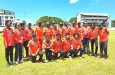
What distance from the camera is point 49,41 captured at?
1525cm

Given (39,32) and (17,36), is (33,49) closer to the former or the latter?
(17,36)

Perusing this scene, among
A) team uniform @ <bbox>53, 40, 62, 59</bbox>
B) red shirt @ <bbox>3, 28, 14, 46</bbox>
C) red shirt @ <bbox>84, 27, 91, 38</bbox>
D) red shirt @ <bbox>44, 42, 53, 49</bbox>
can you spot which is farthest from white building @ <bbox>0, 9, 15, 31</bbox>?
red shirt @ <bbox>3, 28, 14, 46</bbox>

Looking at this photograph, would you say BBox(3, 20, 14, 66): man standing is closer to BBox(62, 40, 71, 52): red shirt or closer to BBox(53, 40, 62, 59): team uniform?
BBox(53, 40, 62, 59): team uniform

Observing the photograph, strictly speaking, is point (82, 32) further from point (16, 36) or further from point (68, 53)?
point (16, 36)

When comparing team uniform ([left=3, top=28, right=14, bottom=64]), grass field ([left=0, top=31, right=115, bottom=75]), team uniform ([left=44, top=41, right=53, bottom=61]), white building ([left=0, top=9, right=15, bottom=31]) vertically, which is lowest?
grass field ([left=0, top=31, right=115, bottom=75])

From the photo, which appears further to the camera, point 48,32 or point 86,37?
point 48,32

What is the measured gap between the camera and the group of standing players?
1409 centimetres

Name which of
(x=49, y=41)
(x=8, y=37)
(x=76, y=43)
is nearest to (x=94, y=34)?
(x=76, y=43)

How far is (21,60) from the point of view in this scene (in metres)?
14.8

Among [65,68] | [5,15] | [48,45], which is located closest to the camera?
[65,68]

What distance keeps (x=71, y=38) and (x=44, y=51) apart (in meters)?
1.84

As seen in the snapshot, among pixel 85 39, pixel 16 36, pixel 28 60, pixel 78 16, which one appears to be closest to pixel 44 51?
pixel 28 60

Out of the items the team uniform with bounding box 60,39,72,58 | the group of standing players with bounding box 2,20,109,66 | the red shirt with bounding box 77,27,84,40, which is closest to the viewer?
the group of standing players with bounding box 2,20,109,66

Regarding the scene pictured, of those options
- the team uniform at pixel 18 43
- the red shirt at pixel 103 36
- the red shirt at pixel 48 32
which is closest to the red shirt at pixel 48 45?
the team uniform at pixel 18 43
